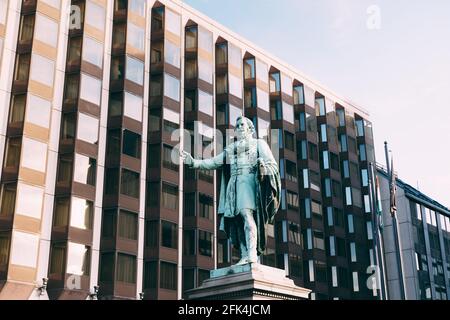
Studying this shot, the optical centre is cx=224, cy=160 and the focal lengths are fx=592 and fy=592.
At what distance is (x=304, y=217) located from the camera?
64.8 m

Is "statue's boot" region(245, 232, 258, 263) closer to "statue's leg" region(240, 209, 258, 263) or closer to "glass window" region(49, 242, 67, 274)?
"statue's leg" region(240, 209, 258, 263)

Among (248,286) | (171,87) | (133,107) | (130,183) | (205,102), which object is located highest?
(171,87)

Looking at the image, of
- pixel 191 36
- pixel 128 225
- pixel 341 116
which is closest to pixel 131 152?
pixel 128 225

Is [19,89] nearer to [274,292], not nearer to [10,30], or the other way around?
[10,30]

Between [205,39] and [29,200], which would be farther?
[205,39]

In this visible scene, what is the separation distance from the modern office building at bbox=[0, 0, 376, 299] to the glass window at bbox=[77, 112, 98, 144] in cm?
11

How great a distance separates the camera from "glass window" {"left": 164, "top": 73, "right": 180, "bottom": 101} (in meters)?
52.7

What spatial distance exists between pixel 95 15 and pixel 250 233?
1522 inches

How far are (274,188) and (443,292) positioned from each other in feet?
211

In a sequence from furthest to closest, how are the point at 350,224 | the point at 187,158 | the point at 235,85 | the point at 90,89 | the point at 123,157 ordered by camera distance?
the point at 350,224 → the point at 235,85 → the point at 123,157 → the point at 90,89 → the point at 187,158

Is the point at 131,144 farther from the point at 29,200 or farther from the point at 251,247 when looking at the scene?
the point at 251,247

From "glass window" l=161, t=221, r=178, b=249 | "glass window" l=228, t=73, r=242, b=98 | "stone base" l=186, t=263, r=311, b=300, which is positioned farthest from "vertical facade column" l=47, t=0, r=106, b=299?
"stone base" l=186, t=263, r=311, b=300

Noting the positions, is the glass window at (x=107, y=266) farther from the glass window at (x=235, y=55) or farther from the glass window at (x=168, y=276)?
the glass window at (x=235, y=55)

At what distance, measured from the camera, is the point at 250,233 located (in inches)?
568
